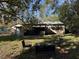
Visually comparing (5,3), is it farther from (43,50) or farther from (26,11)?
(43,50)

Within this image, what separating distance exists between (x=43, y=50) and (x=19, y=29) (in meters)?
20.7

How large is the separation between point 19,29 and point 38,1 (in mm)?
19931

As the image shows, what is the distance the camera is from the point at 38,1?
14359 millimetres

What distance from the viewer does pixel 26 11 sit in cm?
1462

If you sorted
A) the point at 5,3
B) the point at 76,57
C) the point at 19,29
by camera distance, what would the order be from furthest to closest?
the point at 19,29 → the point at 5,3 → the point at 76,57

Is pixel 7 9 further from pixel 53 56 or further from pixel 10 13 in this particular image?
pixel 53 56

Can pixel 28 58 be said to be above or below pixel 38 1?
below

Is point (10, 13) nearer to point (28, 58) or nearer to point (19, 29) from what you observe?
point (28, 58)

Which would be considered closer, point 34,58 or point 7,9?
point 34,58

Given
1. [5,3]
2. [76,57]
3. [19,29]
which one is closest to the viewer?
[76,57]

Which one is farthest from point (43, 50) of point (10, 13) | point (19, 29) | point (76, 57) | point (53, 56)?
point (19, 29)

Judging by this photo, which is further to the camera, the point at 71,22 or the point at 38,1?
the point at 71,22

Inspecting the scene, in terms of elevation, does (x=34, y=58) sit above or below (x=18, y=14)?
below

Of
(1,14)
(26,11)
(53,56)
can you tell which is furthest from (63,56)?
(1,14)
